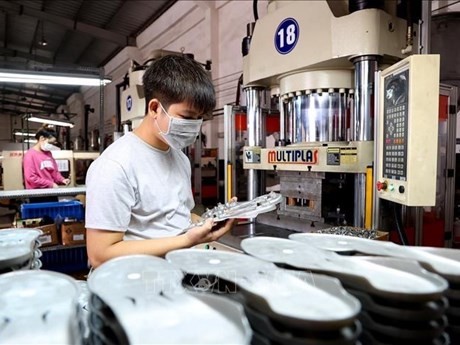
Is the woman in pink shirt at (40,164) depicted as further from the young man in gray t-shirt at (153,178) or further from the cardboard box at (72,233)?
the young man in gray t-shirt at (153,178)

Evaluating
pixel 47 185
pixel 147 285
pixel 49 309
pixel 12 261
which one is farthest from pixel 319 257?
pixel 47 185

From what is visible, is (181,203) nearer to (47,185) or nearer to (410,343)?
(410,343)

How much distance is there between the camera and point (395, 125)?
4.47 ft

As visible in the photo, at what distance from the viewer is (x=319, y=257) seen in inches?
22.0

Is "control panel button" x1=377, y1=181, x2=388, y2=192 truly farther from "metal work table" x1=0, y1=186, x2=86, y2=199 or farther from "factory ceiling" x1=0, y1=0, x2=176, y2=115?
"factory ceiling" x1=0, y1=0, x2=176, y2=115

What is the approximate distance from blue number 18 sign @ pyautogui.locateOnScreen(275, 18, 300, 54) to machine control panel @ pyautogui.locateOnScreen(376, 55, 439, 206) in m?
0.53

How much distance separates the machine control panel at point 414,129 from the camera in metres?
1.23

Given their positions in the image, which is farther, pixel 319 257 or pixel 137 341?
pixel 319 257

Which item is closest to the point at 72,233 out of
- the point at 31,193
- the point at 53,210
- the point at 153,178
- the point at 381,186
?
the point at 53,210

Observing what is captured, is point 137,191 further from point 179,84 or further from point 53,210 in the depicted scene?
point 53,210

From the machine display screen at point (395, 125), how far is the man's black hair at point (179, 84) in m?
0.73

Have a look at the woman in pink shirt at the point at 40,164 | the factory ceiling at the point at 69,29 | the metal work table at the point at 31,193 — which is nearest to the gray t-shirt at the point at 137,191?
the metal work table at the point at 31,193

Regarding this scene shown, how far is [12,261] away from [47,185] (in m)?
3.70

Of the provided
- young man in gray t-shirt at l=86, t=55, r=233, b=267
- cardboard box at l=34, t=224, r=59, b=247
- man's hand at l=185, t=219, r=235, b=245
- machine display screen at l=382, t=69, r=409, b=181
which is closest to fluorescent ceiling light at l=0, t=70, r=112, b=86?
cardboard box at l=34, t=224, r=59, b=247
